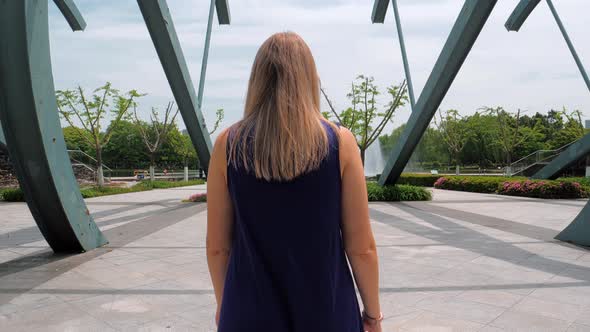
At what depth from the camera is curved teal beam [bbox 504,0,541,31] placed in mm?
12312

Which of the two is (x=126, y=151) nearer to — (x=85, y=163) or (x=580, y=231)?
(x=85, y=163)

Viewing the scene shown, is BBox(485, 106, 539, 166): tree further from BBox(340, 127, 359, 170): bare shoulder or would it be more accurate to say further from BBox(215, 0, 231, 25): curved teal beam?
BBox(340, 127, 359, 170): bare shoulder

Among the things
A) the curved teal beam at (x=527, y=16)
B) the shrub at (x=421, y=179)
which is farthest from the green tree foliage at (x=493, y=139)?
the curved teal beam at (x=527, y=16)

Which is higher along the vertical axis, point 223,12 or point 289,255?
point 223,12

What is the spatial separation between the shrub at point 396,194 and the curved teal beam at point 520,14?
5.68 m

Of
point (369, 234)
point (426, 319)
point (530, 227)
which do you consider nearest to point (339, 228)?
point (369, 234)

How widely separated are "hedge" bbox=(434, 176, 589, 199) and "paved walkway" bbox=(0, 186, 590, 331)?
7.92 m

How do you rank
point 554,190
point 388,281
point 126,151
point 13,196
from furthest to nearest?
point 126,151 < point 13,196 < point 554,190 < point 388,281

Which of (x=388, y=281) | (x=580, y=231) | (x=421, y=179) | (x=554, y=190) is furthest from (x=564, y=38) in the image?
(x=388, y=281)

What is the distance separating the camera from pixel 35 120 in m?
5.03

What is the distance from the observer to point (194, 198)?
1484 cm

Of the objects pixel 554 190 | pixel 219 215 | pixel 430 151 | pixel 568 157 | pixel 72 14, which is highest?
pixel 72 14

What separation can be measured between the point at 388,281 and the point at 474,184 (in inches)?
613

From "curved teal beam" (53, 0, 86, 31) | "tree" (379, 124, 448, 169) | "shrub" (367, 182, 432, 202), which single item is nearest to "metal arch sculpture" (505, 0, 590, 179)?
"shrub" (367, 182, 432, 202)
